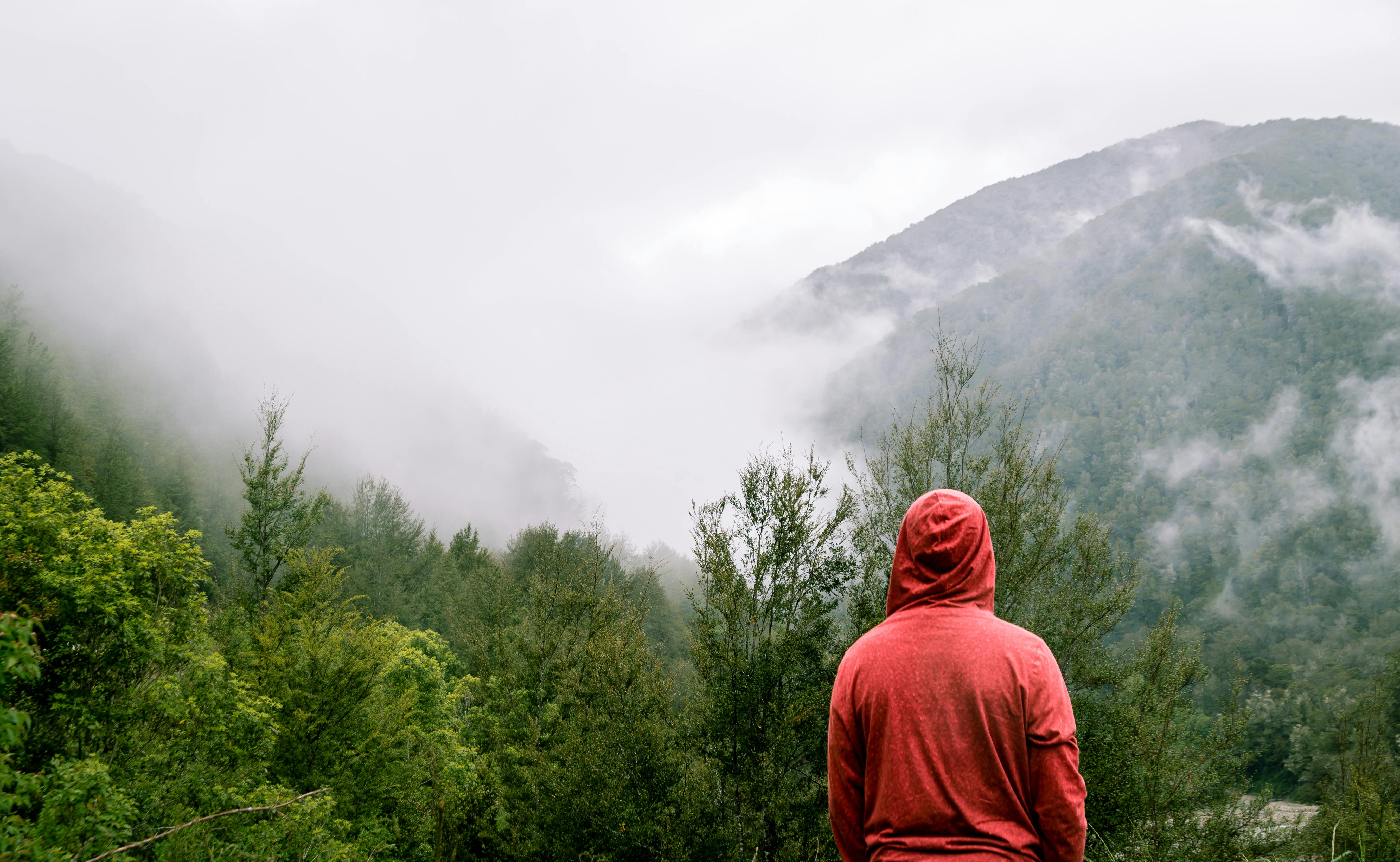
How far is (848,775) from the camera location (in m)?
2.37

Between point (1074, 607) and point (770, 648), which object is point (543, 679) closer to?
point (770, 648)

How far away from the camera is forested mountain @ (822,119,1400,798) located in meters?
84.1

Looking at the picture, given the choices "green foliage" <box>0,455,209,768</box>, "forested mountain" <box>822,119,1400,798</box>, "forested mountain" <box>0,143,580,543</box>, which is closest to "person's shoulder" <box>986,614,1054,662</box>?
"green foliage" <box>0,455,209,768</box>

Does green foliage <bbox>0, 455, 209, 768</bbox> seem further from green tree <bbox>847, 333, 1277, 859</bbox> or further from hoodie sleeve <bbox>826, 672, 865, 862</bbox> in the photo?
hoodie sleeve <bbox>826, 672, 865, 862</bbox>

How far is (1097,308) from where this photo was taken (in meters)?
149

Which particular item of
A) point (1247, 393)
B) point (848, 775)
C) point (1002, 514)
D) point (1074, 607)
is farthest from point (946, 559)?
point (1247, 393)

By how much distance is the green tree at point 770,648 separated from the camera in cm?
1453

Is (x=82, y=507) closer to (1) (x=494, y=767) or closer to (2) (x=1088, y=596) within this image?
(1) (x=494, y=767)

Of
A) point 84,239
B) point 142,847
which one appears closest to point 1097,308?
point 142,847

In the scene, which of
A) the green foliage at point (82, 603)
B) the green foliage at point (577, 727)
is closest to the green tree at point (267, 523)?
the green foliage at point (82, 603)

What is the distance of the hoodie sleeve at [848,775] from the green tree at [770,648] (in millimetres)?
13166

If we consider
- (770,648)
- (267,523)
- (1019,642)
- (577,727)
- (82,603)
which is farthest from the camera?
(267,523)

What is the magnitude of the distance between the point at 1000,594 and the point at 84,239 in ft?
571

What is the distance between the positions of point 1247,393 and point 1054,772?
160241mm
